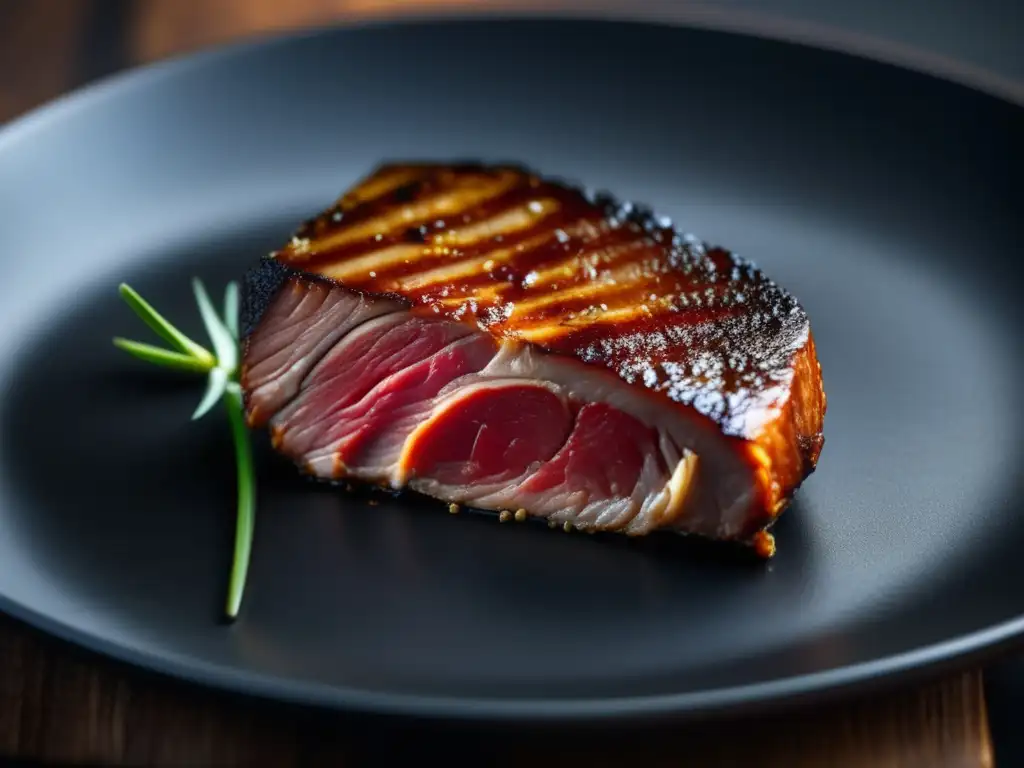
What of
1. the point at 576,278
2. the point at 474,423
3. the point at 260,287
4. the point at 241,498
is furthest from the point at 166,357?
the point at 576,278

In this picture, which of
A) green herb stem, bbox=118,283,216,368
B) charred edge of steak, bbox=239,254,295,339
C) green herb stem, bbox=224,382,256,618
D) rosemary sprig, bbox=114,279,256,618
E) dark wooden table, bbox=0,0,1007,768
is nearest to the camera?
dark wooden table, bbox=0,0,1007,768

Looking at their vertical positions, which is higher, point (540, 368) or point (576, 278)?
point (576, 278)

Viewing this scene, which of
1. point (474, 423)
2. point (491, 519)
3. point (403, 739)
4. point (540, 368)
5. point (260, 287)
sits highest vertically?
point (260, 287)

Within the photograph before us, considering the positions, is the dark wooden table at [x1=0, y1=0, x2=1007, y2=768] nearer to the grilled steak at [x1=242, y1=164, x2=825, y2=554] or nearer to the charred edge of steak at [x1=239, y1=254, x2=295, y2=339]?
the grilled steak at [x1=242, y1=164, x2=825, y2=554]

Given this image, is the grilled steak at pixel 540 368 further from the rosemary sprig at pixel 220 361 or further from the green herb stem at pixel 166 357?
the green herb stem at pixel 166 357

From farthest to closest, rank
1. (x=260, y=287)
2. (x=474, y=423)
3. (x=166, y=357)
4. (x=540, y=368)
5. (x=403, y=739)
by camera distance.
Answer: (x=166, y=357)
(x=260, y=287)
(x=474, y=423)
(x=540, y=368)
(x=403, y=739)

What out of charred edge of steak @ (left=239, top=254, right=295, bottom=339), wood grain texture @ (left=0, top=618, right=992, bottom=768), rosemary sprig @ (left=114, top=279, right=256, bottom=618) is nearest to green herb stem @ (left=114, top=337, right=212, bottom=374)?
rosemary sprig @ (left=114, top=279, right=256, bottom=618)

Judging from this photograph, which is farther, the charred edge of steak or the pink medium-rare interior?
the charred edge of steak

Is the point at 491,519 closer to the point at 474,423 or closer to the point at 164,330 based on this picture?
the point at 474,423
